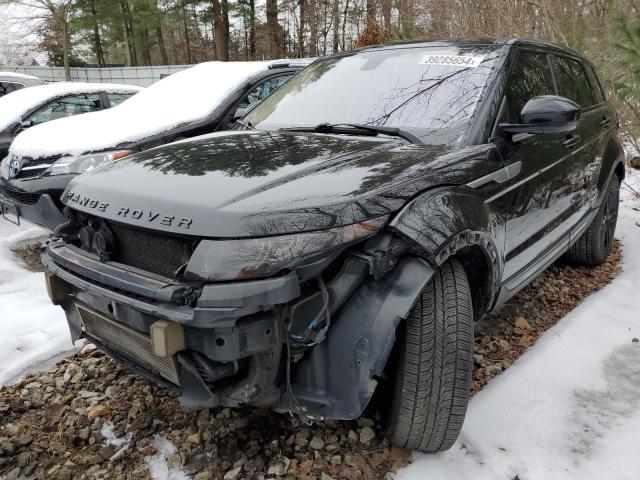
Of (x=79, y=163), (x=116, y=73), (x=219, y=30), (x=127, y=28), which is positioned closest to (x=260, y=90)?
(x=79, y=163)

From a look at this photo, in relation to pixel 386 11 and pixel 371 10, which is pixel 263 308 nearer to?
pixel 386 11

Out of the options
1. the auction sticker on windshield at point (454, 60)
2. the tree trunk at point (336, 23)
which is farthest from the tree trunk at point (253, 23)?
the auction sticker on windshield at point (454, 60)

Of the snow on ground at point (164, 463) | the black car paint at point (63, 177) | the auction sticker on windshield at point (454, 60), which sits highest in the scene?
the auction sticker on windshield at point (454, 60)

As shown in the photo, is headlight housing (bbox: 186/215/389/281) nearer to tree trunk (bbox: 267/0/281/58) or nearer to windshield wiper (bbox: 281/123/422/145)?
windshield wiper (bbox: 281/123/422/145)

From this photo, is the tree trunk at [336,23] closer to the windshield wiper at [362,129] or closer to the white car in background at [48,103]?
the white car in background at [48,103]

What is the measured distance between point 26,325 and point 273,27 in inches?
679

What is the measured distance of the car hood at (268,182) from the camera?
167 centimetres

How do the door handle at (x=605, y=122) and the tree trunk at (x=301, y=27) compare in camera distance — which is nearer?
the door handle at (x=605, y=122)

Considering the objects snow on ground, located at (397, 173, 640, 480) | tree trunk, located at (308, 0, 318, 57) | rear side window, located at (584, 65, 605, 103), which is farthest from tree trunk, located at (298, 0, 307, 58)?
snow on ground, located at (397, 173, 640, 480)

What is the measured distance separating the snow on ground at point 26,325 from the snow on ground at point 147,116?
114 cm

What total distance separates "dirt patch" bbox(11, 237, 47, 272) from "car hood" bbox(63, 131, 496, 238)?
100 inches

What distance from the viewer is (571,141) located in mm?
3146

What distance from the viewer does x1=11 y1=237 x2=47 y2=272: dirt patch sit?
171 inches

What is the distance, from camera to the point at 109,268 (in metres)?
1.86
